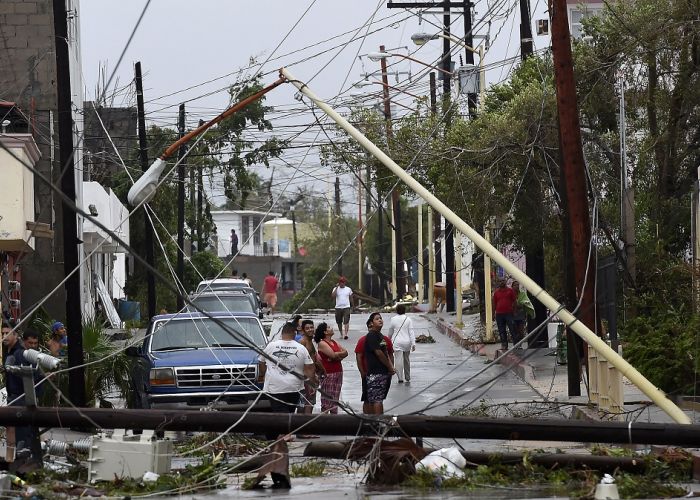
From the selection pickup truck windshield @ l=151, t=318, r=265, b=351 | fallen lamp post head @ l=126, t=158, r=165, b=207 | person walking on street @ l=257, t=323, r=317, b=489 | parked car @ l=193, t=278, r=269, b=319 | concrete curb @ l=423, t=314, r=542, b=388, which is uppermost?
fallen lamp post head @ l=126, t=158, r=165, b=207

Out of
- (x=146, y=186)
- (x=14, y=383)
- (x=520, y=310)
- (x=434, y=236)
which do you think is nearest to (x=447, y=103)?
(x=520, y=310)

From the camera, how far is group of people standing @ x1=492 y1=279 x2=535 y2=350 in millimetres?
29281

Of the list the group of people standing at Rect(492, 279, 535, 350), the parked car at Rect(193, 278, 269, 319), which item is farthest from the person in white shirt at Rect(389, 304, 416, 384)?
the parked car at Rect(193, 278, 269, 319)

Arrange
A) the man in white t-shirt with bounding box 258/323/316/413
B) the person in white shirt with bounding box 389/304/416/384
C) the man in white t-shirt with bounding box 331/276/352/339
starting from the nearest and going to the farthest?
the man in white t-shirt with bounding box 258/323/316/413
the person in white shirt with bounding box 389/304/416/384
the man in white t-shirt with bounding box 331/276/352/339

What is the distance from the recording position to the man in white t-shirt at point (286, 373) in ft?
56.4

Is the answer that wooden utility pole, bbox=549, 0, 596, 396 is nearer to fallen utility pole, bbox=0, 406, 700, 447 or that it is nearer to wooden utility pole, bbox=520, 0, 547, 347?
fallen utility pole, bbox=0, 406, 700, 447

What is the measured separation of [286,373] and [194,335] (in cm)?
361

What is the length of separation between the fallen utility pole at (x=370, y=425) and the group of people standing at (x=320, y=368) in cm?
296

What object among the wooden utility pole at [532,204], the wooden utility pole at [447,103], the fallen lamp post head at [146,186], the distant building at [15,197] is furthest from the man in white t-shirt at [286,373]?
the wooden utility pole at [447,103]

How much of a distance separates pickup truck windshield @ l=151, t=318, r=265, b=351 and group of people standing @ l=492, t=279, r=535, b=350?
9.44m

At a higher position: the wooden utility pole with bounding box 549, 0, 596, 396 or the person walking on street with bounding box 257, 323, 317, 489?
the wooden utility pole with bounding box 549, 0, 596, 396

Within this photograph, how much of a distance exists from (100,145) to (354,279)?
43.4m

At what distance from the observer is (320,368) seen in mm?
Result: 18891

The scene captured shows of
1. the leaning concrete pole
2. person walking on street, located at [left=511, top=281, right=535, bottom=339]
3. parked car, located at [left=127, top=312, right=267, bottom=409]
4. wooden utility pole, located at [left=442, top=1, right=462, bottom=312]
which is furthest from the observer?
wooden utility pole, located at [left=442, top=1, right=462, bottom=312]
